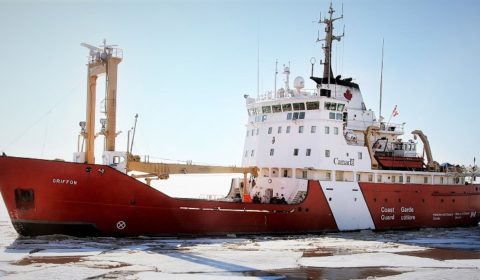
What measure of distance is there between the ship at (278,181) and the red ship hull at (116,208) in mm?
34

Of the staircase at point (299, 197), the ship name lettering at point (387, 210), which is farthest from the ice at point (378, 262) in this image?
the ship name lettering at point (387, 210)

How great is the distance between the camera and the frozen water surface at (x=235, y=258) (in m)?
12.3

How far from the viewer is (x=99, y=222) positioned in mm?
17875

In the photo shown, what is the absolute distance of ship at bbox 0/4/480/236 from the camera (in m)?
17.5

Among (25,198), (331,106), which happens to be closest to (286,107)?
(331,106)

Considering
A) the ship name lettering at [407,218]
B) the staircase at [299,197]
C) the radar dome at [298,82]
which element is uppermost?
the radar dome at [298,82]

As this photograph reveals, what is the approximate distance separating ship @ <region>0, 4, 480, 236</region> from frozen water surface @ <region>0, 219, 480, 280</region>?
861 millimetres

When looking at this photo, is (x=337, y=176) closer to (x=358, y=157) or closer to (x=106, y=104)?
(x=358, y=157)

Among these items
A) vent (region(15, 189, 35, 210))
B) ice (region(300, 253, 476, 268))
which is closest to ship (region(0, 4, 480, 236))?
vent (region(15, 189, 35, 210))

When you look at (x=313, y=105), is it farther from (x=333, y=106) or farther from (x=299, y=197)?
(x=299, y=197)

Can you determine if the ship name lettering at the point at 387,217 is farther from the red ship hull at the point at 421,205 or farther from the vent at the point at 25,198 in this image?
the vent at the point at 25,198

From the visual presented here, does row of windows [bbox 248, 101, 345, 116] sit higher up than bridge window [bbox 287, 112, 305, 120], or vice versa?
row of windows [bbox 248, 101, 345, 116]

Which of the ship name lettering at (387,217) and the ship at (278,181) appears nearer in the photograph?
the ship at (278,181)

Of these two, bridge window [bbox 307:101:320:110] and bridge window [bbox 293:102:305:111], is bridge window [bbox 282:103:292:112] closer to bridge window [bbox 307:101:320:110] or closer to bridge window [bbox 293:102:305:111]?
bridge window [bbox 293:102:305:111]
